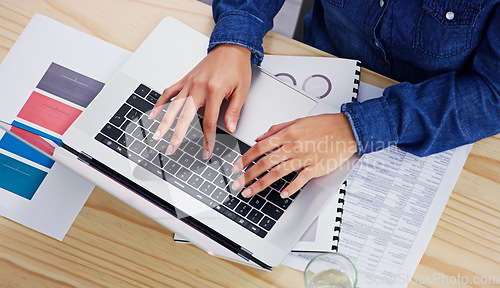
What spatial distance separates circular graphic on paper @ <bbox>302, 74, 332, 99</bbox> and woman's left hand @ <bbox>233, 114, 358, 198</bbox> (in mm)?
67

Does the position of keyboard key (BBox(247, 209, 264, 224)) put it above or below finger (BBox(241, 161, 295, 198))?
below

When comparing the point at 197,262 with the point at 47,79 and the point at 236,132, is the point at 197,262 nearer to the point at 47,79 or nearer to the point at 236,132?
the point at 236,132

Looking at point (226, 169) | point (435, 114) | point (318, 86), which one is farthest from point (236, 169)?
point (435, 114)

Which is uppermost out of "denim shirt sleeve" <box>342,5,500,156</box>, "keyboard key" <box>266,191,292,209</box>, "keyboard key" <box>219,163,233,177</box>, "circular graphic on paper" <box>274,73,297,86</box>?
"denim shirt sleeve" <box>342,5,500,156</box>

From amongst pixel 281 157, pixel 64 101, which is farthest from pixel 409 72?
pixel 64 101

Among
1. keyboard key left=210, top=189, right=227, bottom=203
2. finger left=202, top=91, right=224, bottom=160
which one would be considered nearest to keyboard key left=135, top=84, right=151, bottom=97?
finger left=202, top=91, right=224, bottom=160

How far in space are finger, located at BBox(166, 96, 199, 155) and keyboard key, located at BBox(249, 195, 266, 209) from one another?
14cm

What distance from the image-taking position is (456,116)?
0.69 metres

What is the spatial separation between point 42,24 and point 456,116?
0.75 metres

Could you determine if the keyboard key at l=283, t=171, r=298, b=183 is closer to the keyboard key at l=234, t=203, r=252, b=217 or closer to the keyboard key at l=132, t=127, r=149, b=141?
the keyboard key at l=234, t=203, r=252, b=217

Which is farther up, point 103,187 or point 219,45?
point 219,45

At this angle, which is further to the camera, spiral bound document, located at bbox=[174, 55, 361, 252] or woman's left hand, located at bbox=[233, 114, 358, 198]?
spiral bound document, located at bbox=[174, 55, 361, 252]

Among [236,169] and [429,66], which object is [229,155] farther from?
[429,66]

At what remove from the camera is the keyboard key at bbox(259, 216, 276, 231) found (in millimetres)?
623
